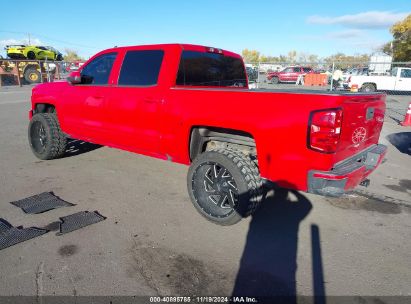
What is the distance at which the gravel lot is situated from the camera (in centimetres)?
263

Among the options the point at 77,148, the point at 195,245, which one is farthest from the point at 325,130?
the point at 77,148

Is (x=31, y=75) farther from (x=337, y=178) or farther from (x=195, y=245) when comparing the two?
(x=337, y=178)

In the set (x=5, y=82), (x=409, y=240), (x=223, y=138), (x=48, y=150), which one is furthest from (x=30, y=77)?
(x=409, y=240)

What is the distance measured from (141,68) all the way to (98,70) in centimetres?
100

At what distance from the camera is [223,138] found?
12.2ft

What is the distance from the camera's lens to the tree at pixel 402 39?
46.3 m

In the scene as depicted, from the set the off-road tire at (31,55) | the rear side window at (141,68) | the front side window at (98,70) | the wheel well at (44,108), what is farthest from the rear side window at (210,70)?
the off-road tire at (31,55)

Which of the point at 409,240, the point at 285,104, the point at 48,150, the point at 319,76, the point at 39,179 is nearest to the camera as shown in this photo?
the point at 285,104

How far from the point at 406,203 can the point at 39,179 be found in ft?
17.0

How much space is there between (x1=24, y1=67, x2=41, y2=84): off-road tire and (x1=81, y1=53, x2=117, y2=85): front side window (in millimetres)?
22540

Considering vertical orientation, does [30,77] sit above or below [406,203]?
above

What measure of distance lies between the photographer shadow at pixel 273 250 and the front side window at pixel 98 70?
2.93m

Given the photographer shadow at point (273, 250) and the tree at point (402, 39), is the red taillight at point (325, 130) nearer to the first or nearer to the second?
the photographer shadow at point (273, 250)

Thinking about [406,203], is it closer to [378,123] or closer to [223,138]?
[378,123]
